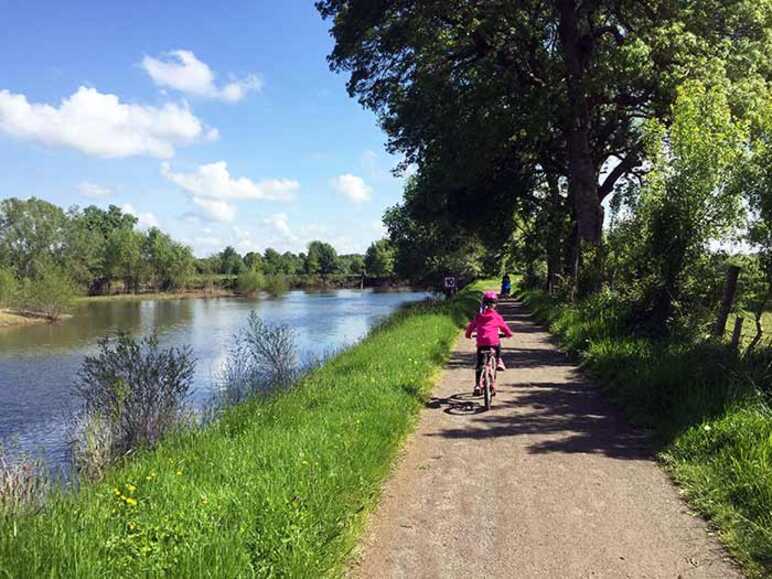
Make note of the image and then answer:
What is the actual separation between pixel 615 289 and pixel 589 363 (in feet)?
18.9

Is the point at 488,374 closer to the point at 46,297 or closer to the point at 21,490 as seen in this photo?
the point at 21,490

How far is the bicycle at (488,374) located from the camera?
901cm

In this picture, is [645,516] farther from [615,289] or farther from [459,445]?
[615,289]

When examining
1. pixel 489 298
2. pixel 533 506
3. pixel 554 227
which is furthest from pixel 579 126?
pixel 533 506

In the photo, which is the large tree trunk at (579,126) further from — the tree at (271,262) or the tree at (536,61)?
the tree at (271,262)

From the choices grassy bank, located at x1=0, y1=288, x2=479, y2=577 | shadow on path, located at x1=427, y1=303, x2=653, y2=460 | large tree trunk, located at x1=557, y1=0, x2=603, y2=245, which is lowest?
shadow on path, located at x1=427, y1=303, x2=653, y2=460

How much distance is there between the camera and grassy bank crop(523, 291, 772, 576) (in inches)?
192

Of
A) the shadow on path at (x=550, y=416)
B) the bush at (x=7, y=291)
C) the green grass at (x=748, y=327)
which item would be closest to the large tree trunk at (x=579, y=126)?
the green grass at (x=748, y=327)

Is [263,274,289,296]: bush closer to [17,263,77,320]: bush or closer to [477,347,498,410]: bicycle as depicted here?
[17,263,77,320]: bush

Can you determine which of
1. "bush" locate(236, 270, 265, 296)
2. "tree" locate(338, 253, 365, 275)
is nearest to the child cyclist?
"bush" locate(236, 270, 265, 296)

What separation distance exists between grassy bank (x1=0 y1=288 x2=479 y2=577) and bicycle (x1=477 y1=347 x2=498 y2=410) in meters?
1.52

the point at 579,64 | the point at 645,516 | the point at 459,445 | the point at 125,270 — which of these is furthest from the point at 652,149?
the point at 125,270

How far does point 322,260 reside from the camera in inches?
6314

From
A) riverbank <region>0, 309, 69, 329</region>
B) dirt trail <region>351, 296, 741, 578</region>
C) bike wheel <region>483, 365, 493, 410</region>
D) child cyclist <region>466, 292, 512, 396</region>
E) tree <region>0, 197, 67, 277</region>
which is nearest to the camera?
dirt trail <region>351, 296, 741, 578</region>
